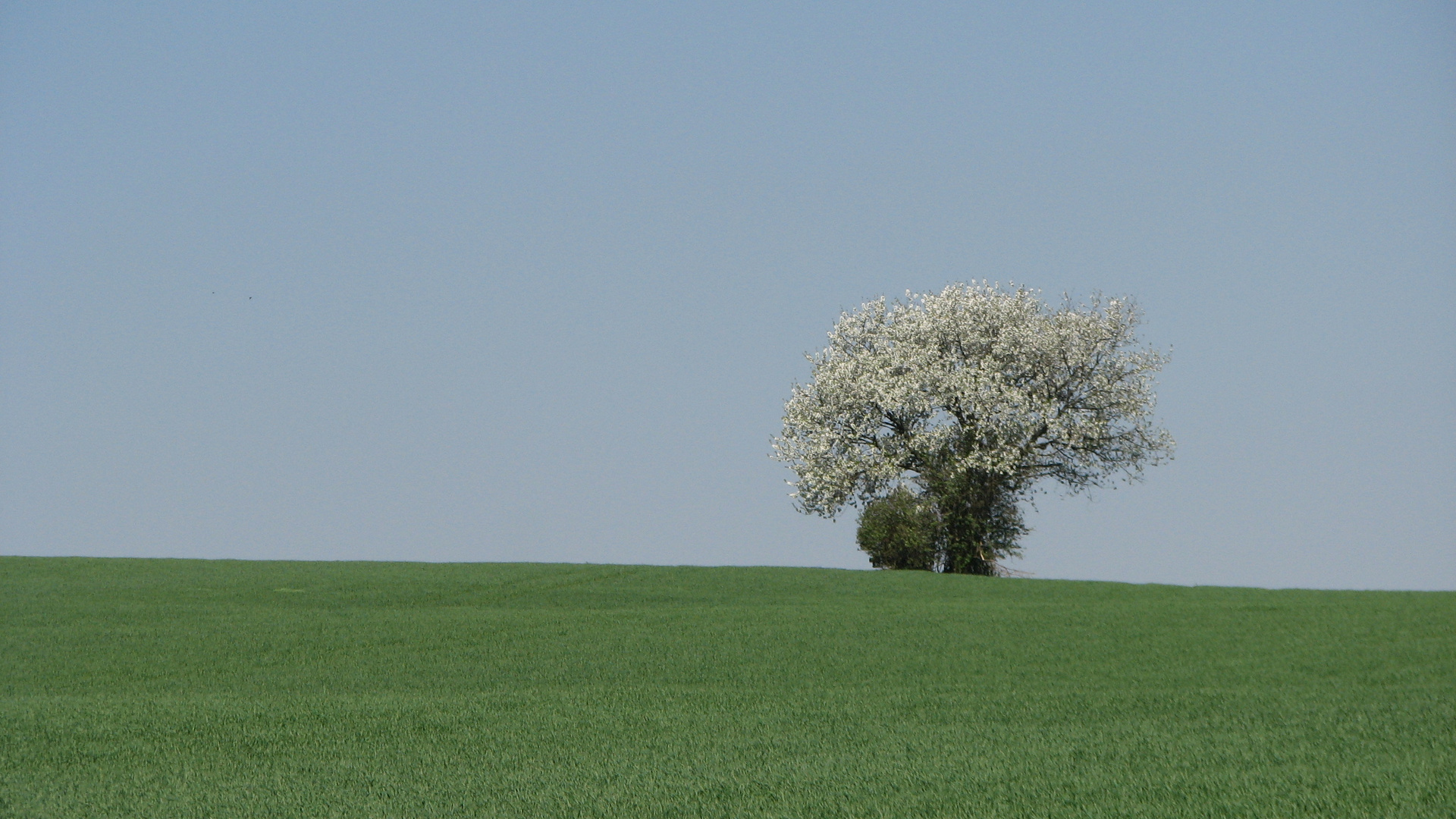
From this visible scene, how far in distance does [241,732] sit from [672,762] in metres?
5.79

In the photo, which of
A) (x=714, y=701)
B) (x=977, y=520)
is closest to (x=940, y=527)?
(x=977, y=520)

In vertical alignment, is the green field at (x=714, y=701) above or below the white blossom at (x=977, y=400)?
below

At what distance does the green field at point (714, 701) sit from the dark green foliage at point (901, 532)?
759 centimetres

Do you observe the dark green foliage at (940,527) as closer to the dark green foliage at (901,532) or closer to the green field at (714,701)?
the dark green foliage at (901,532)

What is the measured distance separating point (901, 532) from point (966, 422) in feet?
13.9

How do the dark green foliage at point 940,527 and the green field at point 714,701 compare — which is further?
the dark green foliage at point 940,527

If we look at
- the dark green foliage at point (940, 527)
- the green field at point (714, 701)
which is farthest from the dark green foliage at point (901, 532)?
the green field at point (714, 701)

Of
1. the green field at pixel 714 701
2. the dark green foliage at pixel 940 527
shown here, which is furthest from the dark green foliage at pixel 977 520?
the green field at pixel 714 701

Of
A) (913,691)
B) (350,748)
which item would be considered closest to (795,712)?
(913,691)

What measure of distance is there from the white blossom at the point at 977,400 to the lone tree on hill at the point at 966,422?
0.15 ft

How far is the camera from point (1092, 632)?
26938 mm

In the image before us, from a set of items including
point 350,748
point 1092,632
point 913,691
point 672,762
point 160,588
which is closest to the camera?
point 672,762

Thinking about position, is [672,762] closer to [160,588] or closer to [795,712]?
[795,712]

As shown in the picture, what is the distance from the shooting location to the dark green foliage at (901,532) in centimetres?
4284
